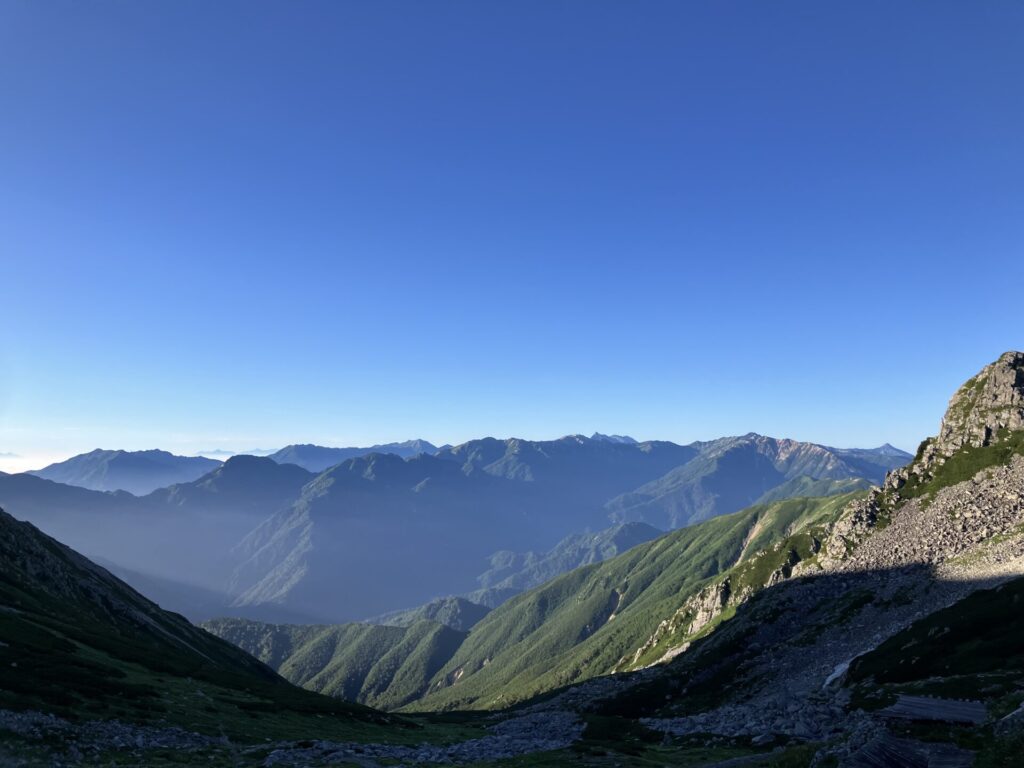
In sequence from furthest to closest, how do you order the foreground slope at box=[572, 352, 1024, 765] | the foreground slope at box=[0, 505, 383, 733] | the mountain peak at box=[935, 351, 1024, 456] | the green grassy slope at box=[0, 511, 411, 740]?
the mountain peak at box=[935, 351, 1024, 456] < the foreground slope at box=[0, 505, 383, 733] < the green grassy slope at box=[0, 511, 411, 740] < the foreground slope at box=[572, 352, 1024, 765]

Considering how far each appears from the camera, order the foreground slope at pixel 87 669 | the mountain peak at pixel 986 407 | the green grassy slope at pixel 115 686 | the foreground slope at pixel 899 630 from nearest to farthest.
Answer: the foreground slope at pixel 899 630 → the green grassy slope at pixel 115 686 → the foreground slope at pixel 87 669 → the mountain peak at pixel 986 407

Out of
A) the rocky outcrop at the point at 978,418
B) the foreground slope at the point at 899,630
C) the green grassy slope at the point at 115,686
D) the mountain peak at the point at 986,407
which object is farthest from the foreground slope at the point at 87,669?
the mountain peak at the point at 986,407

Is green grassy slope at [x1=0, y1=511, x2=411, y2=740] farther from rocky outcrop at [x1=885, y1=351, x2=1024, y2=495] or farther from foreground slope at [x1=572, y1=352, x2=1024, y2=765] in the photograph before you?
rocky outcrop at [x1=885, y1=351, x2=1024, y2=495]

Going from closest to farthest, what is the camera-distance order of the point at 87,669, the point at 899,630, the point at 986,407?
the point at 87,669
the point at 899,630
the point at 986,407

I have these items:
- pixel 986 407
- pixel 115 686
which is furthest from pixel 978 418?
pixel 115 686

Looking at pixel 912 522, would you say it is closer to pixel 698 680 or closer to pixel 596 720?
pixel 698 680

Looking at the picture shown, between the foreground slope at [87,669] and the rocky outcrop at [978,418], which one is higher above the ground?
the rocky outcrop at [978,418]

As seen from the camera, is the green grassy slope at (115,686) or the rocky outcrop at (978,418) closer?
the green grassy slope at (115,686)

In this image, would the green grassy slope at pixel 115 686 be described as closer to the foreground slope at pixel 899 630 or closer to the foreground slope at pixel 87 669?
the foreground slope at pixel 87 669

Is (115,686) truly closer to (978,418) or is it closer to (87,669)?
(87,669)

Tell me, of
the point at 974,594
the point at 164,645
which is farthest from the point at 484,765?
the point at 164,645

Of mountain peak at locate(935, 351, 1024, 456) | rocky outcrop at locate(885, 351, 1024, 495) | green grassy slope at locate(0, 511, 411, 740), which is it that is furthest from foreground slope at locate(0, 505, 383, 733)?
mountain peak at locate(935, 351, 1024, 456)

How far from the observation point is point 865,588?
413ft

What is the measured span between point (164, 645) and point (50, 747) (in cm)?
11426
